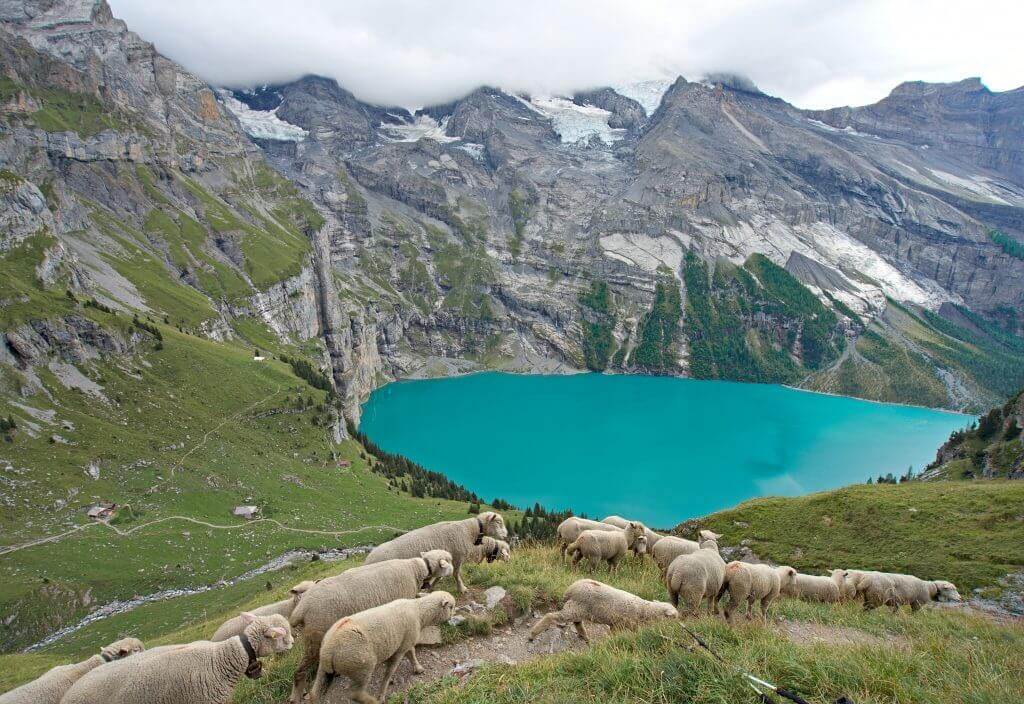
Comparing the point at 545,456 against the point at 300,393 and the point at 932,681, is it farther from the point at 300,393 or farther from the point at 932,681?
the point at 932,681

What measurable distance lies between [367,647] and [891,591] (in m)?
17.6

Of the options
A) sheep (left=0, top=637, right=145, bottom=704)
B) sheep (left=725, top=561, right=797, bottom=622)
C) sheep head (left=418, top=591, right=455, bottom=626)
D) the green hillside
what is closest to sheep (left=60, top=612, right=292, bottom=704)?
the green hillside

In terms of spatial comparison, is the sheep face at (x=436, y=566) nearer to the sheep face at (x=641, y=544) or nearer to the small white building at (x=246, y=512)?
the sheep face at (x=641, y=544)

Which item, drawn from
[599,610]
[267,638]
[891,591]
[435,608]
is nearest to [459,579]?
[435,608]

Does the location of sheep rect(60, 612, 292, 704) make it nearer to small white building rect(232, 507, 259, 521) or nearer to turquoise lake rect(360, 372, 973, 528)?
small white building rect(232, 507, 259, 521)

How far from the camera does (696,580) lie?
12766 mm

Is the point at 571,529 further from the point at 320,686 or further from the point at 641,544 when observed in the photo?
the point at 320,686

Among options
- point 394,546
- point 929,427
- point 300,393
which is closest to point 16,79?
point 300,393

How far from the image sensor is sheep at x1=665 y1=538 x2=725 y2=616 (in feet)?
41.9

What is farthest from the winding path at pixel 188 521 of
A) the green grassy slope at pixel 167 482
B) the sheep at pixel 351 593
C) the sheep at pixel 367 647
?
the sheep at pixel 367 647

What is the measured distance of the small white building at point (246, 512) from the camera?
58031 millimetres

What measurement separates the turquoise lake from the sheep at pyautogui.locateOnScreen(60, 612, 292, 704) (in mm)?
84517

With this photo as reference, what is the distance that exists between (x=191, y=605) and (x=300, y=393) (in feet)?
171

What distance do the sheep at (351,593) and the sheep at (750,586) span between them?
7.53 m
